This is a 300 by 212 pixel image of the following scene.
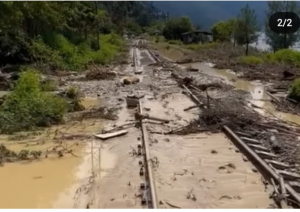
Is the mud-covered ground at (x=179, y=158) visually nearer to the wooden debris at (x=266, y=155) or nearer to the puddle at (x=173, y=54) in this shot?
the wooden debris at (x=266, y=155)

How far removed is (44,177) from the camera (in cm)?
730

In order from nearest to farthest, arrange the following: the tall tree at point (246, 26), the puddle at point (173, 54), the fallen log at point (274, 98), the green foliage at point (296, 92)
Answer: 1. the green foliage at point (296, 92)
2. the fallen log at point (274, 98)
3. the tall tree at point (246, 26)
4. the puddle at point (173, 54)

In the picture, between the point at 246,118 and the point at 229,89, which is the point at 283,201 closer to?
the point at 246,118

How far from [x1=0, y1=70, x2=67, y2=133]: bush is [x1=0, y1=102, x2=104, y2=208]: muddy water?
2.00 feet

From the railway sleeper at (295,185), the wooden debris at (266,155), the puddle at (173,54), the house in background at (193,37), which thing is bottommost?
the puddle at (173,54)

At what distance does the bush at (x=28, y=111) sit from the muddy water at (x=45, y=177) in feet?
2.00

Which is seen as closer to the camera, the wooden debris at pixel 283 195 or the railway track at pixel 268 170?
the wooden debris at pixel 283 195

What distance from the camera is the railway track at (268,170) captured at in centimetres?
569

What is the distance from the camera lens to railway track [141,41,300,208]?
569 cm

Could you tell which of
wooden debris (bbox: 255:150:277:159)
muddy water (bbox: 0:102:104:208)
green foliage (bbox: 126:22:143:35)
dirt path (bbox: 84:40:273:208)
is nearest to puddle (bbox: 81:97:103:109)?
dirt path (bbox: 84:40:273:208)

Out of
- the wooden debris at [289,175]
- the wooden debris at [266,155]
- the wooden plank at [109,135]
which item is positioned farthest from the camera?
the wooden plank at [109,135]

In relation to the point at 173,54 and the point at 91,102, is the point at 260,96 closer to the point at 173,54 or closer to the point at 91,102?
the point at 91,102

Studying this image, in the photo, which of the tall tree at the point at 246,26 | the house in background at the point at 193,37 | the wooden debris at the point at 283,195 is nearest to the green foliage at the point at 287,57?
the tall tree at the point at 246,26

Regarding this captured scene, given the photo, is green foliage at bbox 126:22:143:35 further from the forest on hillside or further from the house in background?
the forest on hillside
